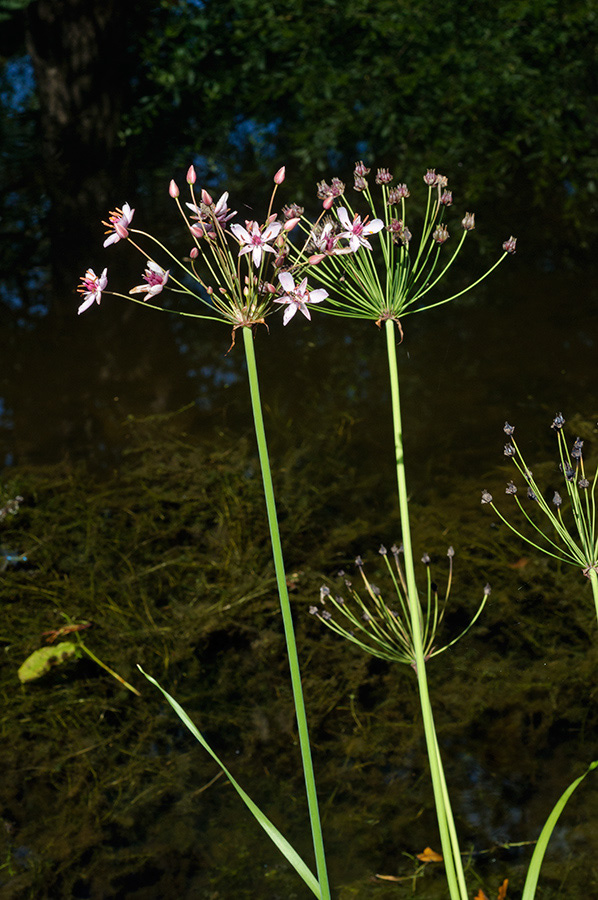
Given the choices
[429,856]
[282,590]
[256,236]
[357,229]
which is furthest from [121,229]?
[429,856]

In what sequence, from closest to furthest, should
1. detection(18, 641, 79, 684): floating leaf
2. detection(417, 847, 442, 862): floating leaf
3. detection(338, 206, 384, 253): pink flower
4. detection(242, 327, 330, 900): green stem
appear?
detection(242, 327, 330, 900): green stem
detection(338, 206, 384, 253): pink flower
detection(417, 847, 442, 862): floating leaf
detection(18, 641, 79, 684): floating leaf

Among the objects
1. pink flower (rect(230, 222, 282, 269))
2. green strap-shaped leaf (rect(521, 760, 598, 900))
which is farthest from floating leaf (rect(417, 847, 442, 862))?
pink flower (rect(230, 222, 282, 269))

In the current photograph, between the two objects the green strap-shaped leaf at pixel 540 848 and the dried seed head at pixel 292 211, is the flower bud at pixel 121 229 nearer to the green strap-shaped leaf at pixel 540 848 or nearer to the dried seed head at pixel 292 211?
the dried seed head at pixel 292 211

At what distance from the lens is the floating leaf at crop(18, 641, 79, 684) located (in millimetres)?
2791

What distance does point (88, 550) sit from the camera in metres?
3.30

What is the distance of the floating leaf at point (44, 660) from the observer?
2.79 m

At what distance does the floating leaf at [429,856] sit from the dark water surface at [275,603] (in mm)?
46

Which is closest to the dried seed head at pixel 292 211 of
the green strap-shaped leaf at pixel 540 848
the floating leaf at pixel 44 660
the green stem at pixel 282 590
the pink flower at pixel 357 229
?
the pink flower at pixel 357 229

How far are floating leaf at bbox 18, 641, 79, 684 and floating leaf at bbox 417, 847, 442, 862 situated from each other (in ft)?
4.33

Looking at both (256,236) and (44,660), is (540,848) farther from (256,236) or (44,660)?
(44,660)

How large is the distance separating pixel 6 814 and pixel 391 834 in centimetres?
106

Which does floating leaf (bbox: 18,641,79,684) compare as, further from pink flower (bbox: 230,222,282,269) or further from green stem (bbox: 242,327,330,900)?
pink flower (bbox: 230,222,282,269)

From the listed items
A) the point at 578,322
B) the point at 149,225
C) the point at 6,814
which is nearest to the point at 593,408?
the point at 578,322

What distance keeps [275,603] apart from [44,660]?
79 centimetres
